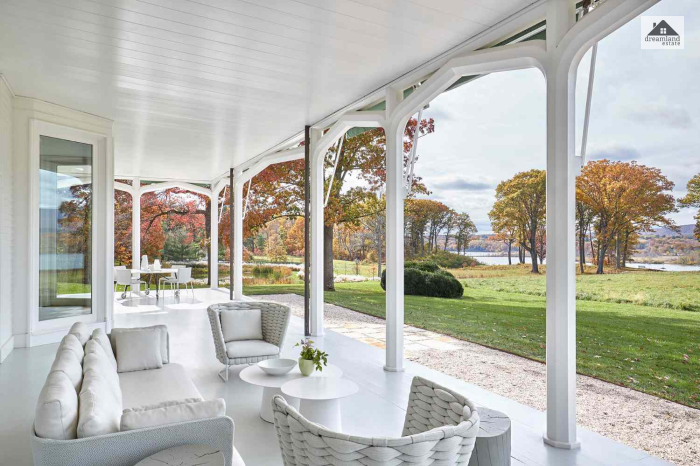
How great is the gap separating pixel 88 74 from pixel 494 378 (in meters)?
6.79

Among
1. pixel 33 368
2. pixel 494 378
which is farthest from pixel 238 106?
pixel 494 378

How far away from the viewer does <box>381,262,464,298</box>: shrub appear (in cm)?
1081

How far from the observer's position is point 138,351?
4.10 m

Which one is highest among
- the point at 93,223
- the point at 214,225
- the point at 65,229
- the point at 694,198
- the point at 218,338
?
the point at 694,198

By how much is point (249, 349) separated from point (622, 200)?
643 centimetres

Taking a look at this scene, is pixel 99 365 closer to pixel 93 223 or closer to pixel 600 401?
pixel 93 223

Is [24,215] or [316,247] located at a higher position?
[24,215]

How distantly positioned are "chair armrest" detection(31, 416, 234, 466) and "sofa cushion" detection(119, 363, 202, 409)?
3.69ft

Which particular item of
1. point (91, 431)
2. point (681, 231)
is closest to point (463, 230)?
point (681, 231)

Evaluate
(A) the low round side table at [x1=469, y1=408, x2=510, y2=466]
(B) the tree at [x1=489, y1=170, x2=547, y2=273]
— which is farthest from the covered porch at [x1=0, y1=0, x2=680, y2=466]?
(B) the tree at [x1=489, y1=170, x2=547, y2=273]

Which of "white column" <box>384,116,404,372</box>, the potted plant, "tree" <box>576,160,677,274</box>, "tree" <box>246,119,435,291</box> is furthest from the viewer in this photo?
"tree" <box>246,119,435,291</box>

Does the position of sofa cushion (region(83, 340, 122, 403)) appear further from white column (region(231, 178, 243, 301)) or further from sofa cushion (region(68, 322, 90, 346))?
white column (region(231, 178, 243, 301))

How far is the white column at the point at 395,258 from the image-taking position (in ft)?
16.8

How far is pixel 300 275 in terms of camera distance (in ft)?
50.0
